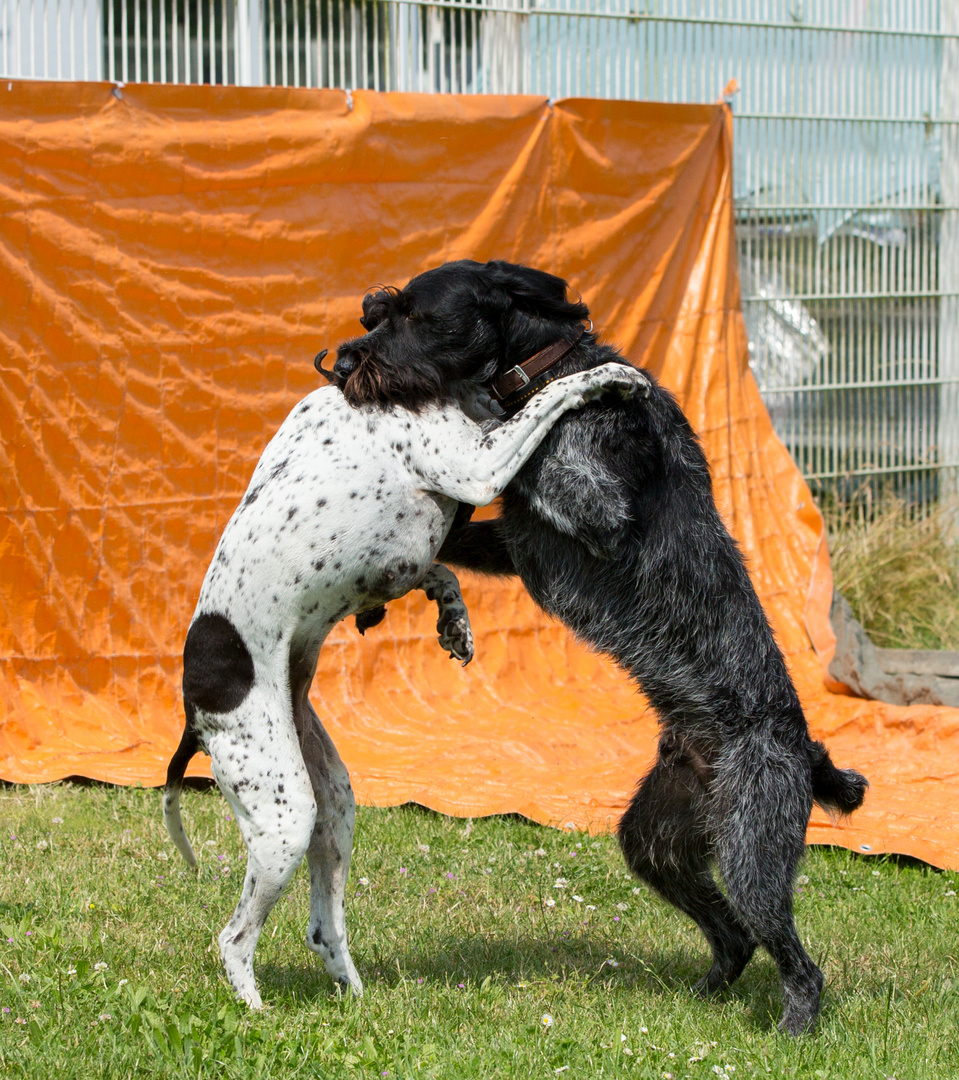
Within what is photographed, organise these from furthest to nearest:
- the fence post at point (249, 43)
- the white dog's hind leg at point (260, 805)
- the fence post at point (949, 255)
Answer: the fence post at point (949, 255) → the fence post at point (249, 43) → the white dog's hind leg at point (260, 805)

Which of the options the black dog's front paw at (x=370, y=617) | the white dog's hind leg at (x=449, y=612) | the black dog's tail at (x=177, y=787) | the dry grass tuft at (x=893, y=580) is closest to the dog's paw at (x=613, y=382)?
the white dog's hind leg at (x=449, y=612)

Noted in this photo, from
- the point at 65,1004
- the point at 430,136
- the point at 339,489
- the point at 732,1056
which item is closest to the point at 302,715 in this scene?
the point at 339,489

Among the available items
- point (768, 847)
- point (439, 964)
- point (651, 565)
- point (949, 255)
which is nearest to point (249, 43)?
point (651, 565)

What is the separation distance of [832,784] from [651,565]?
836 millimetres

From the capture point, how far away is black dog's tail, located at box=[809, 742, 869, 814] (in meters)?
3.41

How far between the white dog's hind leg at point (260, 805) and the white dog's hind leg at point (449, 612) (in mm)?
562

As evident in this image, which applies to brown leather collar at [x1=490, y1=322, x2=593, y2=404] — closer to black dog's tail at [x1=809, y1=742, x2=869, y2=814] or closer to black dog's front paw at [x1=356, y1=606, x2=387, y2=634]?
black dog's front paw at [x1=356, y1=606, x2=387, y2=634]

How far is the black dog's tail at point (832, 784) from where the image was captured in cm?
341

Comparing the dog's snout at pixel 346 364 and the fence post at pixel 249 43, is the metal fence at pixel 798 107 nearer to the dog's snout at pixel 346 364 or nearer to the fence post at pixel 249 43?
the fence post at pixel 249 43

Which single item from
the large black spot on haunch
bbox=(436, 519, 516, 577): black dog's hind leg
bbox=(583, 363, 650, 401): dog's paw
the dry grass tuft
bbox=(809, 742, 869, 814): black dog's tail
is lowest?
the dry grass tuft

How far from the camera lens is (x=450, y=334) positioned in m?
3.19

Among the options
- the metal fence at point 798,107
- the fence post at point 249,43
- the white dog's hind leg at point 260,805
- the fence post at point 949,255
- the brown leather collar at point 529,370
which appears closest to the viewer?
the white dog's hind leg at point 260,805

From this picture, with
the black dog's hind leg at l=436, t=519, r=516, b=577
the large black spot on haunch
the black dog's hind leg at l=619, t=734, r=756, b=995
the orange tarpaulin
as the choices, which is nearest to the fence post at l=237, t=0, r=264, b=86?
the orange tarpaulin

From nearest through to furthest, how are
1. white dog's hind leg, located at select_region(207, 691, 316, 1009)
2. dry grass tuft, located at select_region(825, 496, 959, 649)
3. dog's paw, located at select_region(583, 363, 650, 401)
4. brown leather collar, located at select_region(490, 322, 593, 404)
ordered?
white dog's hind leg, located at select_region(207, 691, 316, 1009) < dog's paw, located at select_region(583, 363, 650, 401) < brown leather collar, located at select_region(490, 322, 593, 404) < dry grass tuft, located at select_region(825, 496, 959, 649)
